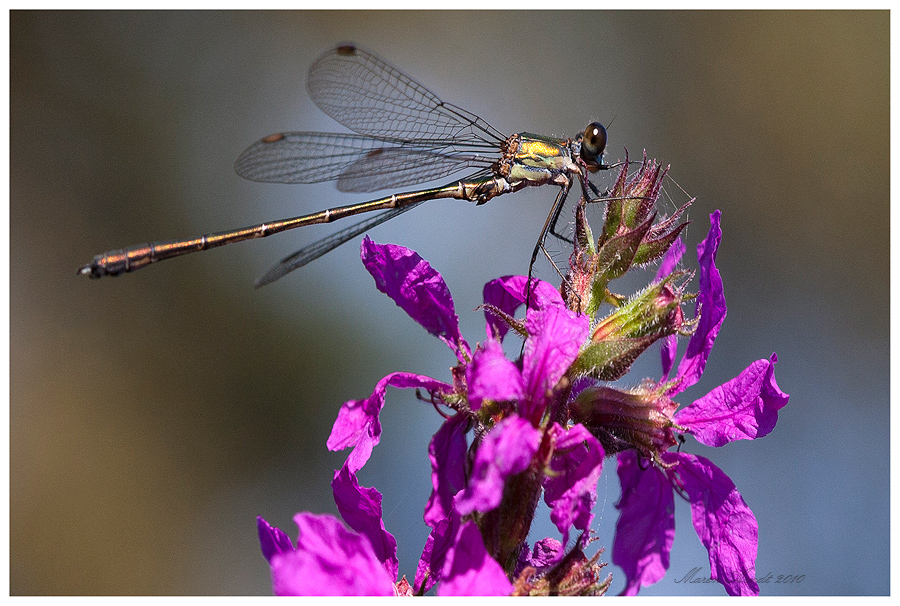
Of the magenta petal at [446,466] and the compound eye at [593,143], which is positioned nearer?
the magenta petal at [446,466]

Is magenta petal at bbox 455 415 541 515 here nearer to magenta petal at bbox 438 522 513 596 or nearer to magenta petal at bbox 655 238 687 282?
magenta petal at bbox 438 522 513 596

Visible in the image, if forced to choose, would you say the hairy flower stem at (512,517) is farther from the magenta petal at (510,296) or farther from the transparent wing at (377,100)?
the transparent wing at (377,100)

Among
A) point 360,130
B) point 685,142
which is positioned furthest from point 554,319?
point 685,142

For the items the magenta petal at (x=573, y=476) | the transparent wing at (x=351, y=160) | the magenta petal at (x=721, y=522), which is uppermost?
the transparent wing at (x=351, y=160)

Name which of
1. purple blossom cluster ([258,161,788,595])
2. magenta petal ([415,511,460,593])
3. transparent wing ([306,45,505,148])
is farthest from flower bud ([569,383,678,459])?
transparent wing ([306,45,505,148])

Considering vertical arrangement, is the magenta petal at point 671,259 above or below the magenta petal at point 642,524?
above

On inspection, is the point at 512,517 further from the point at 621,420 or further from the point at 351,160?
the point at 351,160

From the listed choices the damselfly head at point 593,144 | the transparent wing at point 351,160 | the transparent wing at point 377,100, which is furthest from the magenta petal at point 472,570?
the transparent wing at point 377,100
